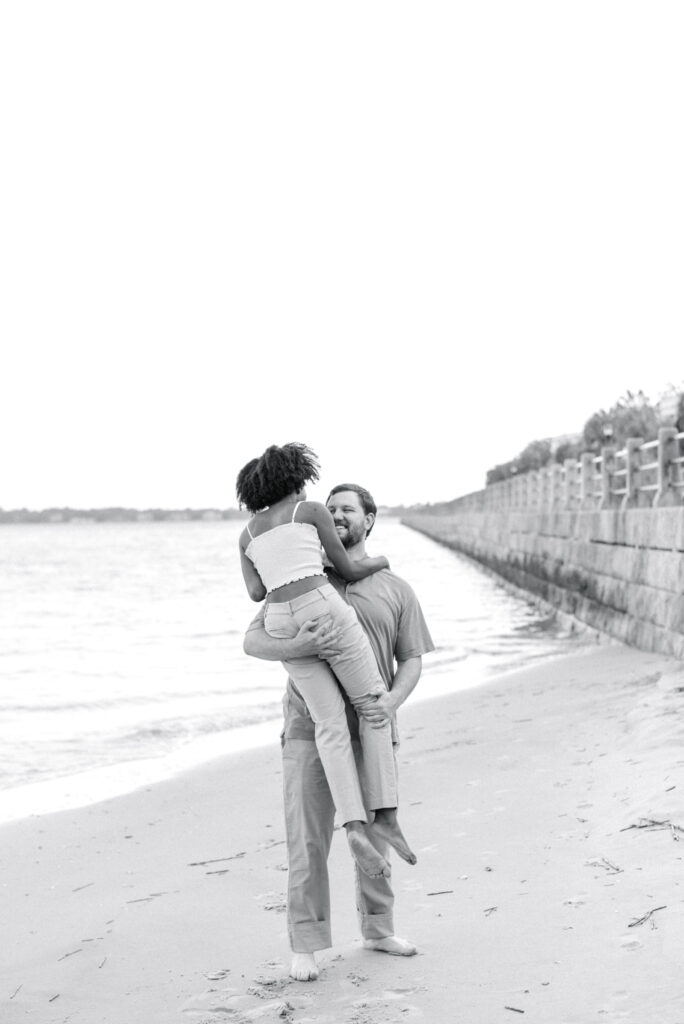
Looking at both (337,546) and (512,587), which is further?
(512,587)

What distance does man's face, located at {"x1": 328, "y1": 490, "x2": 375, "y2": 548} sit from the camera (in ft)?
12.8

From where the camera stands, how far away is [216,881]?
528 cm

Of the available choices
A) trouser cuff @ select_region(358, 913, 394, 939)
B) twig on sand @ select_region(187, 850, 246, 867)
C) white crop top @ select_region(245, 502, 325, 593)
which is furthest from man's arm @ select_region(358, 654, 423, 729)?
twig on sand @ select_region(187, 850, 246, 867)

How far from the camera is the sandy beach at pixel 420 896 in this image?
11.6ft

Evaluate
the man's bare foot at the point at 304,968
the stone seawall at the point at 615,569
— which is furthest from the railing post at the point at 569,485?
the man's bare foot at the point at 304,968

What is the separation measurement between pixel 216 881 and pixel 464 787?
1826mm

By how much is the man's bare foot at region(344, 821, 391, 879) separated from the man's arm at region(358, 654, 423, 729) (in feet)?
1.05

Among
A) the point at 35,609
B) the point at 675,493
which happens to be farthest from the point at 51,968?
the point at 35,609

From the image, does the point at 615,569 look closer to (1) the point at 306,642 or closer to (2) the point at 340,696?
(2) the point at 340,696

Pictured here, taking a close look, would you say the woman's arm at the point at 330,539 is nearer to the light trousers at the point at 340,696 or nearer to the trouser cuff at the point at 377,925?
the light trousers at the point at 340,696

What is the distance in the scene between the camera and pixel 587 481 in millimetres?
19531

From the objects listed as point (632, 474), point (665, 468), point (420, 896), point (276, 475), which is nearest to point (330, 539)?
point (276, 475)

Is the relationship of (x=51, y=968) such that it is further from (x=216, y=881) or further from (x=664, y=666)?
(x=664, y=666)

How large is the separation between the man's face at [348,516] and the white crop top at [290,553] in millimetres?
144
